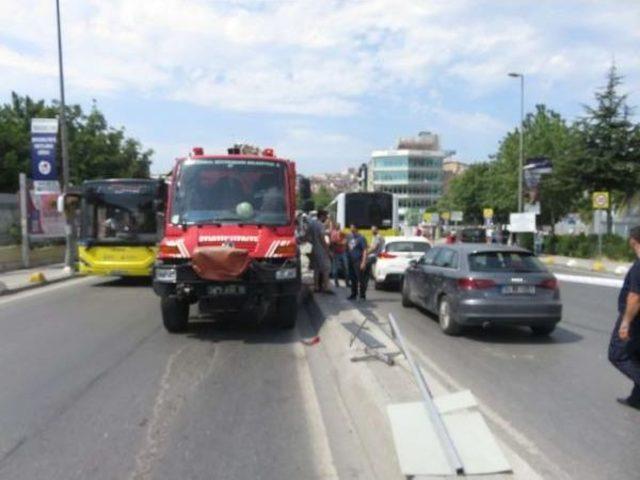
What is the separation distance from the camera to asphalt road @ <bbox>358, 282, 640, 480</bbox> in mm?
5523

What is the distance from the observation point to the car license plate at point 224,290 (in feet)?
33.7

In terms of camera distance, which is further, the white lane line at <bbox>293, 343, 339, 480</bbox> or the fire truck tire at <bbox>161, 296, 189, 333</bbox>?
the fire truck tire at <bbox>161, 296, 189, 333</bbox>

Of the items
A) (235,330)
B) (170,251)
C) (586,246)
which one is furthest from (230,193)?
(586,246)

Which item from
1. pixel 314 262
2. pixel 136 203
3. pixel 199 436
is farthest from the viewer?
pixel 136 203

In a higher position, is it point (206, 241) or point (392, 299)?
point (206, 241)

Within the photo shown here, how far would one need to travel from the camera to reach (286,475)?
5078 mm

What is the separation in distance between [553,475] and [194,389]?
3.94 metres

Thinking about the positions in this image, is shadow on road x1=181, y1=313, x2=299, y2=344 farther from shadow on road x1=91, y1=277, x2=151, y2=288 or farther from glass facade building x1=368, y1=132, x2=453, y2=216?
glass facade building x1=368, y1=132, x2=453, y2=216

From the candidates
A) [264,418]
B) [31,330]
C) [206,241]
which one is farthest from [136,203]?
[264,418]

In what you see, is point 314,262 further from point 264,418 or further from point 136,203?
point 264,418

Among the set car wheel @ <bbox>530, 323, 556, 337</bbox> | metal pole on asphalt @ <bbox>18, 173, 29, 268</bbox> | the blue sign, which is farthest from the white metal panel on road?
metal pole on asphalt @ <bbox>18, 173, 29, 268</bbox>

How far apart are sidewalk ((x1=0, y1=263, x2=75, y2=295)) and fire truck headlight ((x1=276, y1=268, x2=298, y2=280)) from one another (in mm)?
10131

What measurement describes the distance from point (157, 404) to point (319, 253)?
8.48 metres

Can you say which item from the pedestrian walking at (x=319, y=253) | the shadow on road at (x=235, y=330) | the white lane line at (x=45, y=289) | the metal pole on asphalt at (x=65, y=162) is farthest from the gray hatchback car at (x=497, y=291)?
the metal pole on asphalt at (x=65, y=162)
